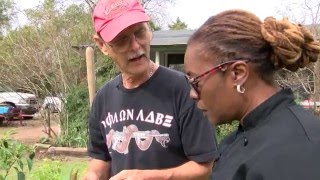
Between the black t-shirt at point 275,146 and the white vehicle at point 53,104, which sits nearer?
the black t-shirt at point 275,146

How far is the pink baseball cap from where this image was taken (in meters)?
2.34

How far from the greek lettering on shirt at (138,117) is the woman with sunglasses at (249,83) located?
1.92 feet

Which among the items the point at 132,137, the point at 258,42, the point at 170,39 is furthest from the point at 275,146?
the point at 170,39


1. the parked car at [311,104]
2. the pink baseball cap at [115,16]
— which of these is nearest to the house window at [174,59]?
the parked car at [311,104]

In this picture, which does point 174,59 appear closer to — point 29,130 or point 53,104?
point 53,104

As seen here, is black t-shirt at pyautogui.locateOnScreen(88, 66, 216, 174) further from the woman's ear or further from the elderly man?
the woman's ear

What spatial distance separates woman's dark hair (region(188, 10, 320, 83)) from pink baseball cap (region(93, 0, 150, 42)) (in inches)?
29.3

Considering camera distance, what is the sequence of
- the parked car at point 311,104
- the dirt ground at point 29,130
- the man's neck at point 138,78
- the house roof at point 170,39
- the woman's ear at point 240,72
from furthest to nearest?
the dirt ground at point 29,130 < the house roof at point 170,39 < the parked car at point 311,104 < the man's neck at point 138,78 < the woman's ear at point 240,72

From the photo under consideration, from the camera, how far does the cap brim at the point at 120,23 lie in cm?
233

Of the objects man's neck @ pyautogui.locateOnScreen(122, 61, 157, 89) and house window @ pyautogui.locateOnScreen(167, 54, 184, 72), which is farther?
house window @ pyautogui.locateOnScreen(167, 54, 184, 72)

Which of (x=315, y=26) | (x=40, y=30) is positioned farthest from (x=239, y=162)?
(x=40, y=30)

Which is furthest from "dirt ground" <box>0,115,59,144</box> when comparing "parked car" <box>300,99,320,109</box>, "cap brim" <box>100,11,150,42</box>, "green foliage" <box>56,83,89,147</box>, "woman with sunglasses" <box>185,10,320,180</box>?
"woman with sunglasses" <box>185,10,320,180</box>

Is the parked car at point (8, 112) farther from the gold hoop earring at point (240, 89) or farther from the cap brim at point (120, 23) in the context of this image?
the gold hoop earring at point (240, 89)

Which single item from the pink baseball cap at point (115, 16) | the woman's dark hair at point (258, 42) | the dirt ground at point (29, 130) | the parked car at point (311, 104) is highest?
the pink baseball cap at point (115, 16)
